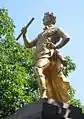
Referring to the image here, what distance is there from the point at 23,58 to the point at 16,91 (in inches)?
142

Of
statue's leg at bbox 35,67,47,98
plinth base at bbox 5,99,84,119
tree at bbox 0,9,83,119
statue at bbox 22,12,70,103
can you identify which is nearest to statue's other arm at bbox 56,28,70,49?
statue at bbox 22,12,70,103

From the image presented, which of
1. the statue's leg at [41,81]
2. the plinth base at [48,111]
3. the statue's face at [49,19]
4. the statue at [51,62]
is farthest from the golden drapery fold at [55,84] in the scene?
the statue's face at [49,19]

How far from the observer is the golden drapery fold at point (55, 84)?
32.3 feet

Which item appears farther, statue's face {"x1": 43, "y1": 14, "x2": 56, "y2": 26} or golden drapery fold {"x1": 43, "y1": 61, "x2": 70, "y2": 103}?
statue's face {"x1": 43, "y1": 14, "x2": 56, "y2": 26}

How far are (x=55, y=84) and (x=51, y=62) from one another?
573 millimetres

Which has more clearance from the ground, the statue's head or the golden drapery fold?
the statue's head

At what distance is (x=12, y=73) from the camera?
1900 cm

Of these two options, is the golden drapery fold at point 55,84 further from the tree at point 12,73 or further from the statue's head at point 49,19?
the tree at point 12,73

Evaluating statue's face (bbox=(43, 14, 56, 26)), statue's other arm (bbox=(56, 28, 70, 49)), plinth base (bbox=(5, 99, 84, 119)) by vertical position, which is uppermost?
statue's face (bbox=(43, 14, 56, 26))

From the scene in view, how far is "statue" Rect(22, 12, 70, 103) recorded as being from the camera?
9812 mm

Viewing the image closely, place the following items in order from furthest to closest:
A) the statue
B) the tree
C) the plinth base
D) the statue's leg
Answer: the tree, the statue, the statue's leg, the plinth base

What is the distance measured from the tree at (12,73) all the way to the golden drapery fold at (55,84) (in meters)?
7.89

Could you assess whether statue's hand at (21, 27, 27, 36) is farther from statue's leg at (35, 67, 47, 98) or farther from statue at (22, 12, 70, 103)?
statue's leg at (35, 67, 47, 98)

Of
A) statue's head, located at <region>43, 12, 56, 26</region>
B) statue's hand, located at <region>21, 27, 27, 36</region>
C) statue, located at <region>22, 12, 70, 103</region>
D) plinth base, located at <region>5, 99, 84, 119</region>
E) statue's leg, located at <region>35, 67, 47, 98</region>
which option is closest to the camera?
plinth base, located at <region>5, 99, 84, 119</region>
